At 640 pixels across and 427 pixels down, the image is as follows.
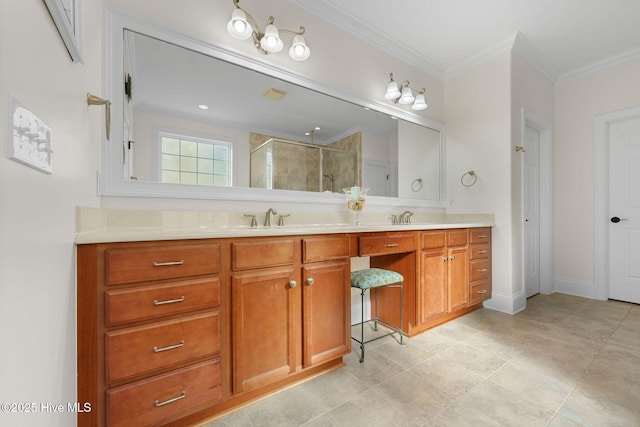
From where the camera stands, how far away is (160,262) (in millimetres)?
1084

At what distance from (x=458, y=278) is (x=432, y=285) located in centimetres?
39

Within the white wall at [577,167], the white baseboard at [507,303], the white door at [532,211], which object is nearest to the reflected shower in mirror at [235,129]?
the white baseboard at [507,303]

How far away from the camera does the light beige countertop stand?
1.04 m

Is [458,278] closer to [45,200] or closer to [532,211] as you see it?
[532,211]

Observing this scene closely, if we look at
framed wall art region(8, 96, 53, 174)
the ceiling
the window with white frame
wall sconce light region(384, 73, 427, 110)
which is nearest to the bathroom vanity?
framed wall art region(8, 96, 53, 174)

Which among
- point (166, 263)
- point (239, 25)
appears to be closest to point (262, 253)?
point (166, 263)

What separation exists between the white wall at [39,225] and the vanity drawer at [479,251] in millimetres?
2784

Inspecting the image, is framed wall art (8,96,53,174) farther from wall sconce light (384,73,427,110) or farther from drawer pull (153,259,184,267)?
wall sconce light (384,73,427,110)

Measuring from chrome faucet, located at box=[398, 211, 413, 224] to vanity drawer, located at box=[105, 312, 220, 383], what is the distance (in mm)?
1955

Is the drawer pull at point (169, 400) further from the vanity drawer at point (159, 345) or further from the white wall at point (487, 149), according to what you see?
the white wall at point (487, 149)

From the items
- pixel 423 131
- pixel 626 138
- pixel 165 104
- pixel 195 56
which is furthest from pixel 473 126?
pixel 165 104

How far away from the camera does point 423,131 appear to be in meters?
2.98

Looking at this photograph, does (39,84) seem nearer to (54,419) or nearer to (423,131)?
(54,419)

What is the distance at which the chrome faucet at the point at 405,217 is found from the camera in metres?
2.63
